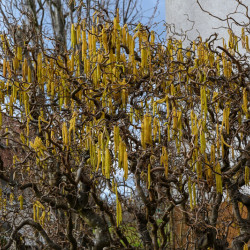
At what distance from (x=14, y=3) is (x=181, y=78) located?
5.63 metres

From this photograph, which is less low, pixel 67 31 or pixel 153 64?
pixel 67 31

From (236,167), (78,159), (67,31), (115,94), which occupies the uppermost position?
(67,31)

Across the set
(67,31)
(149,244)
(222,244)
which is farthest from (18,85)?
(67,31)

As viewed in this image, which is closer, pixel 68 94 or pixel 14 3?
pixel 68 94

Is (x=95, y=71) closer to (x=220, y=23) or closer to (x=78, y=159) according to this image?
(x=78, y=159)

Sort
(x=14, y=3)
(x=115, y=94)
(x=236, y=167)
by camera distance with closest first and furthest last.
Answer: (x=236, y=167) → (x=115, y=94) → (x=14, y=3)

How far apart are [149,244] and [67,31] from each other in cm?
612

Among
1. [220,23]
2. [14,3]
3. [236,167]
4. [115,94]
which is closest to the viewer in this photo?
[236,167]

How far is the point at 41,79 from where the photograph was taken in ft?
17.7

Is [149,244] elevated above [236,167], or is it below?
below

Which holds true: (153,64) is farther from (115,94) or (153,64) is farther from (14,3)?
(14,3)

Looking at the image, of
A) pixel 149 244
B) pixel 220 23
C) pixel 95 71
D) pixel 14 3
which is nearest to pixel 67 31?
pixel 14 3

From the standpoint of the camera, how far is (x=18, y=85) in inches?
191

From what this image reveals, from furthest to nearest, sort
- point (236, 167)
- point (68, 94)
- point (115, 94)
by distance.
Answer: point (68, 94) < point (115, 94) < point (236, 167)
